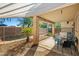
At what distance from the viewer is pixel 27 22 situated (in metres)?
3.19

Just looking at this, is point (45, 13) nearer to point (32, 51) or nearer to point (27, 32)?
point (27, 32)

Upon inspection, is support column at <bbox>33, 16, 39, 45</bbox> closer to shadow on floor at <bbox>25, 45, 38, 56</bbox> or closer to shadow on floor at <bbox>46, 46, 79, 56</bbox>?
shadow on floor at <bbox>25, 45, 38, 56</bbox>

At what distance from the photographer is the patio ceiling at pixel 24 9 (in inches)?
123

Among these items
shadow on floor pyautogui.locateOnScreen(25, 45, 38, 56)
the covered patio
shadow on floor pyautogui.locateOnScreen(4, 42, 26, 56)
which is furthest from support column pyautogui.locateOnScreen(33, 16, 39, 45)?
→ shadow on floor pyautogui.locateOnScreen(4, 42, 26, 56)

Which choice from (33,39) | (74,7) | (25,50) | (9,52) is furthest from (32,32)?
(74,7)

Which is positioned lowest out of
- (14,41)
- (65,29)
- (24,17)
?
(14,41)

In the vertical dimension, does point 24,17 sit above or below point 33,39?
above

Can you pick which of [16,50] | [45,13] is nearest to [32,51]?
[16,50]

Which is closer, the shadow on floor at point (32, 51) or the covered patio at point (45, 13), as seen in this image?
the covered patio at point (45, 13)

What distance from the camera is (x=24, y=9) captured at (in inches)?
124

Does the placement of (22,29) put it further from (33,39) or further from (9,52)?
(9,52)

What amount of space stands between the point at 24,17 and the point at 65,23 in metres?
0.71

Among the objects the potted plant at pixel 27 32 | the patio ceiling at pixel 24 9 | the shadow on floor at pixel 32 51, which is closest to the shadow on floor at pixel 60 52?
the shadow on floor at pixel 32 51

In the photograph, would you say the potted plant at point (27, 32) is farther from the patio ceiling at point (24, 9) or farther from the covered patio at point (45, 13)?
the patio ceiling at point (24, 9)
